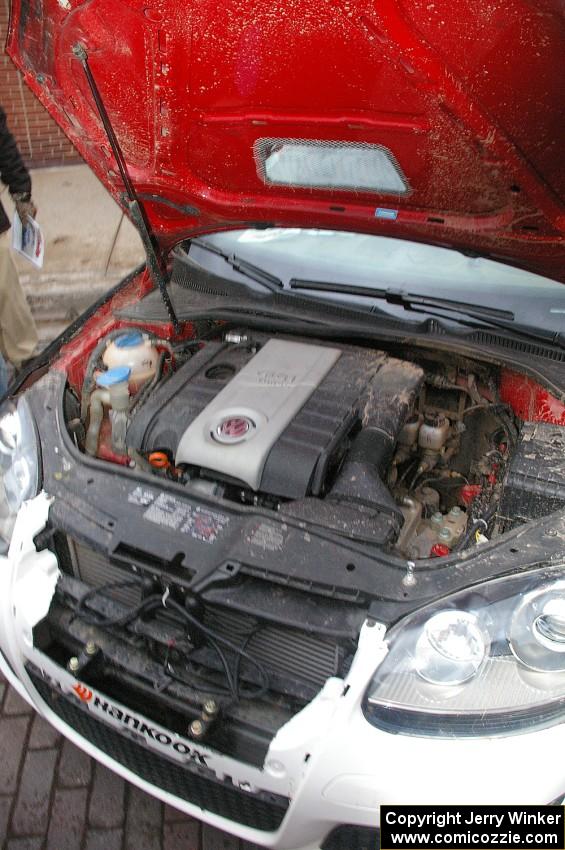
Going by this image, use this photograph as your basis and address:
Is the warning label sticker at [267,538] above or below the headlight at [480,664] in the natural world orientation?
above

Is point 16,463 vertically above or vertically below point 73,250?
above

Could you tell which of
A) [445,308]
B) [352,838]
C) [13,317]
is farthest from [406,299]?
[13,317]

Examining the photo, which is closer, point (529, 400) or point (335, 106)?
point (335, 106)

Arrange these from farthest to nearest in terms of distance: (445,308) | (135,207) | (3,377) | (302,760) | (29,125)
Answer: (29,125), (3,377), (135,207), (445,308), (302,760)

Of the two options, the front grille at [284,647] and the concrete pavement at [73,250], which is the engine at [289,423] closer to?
the front grille at [284,647]

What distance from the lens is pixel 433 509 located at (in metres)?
2.12

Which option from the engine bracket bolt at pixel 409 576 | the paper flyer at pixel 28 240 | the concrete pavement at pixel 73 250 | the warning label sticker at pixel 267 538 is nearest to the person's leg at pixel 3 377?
the concrete pavement at pixel 73 250

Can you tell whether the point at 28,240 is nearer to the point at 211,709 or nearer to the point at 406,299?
the point at 406,299

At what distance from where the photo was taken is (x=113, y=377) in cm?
217

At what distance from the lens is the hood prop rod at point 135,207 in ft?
6.32

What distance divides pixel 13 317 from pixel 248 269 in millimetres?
1984

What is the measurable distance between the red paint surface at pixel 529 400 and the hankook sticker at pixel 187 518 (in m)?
0.96

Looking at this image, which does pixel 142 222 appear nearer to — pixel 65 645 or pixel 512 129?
pixel 512 129

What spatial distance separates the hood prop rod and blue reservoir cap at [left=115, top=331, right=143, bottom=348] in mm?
133
